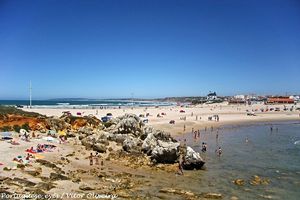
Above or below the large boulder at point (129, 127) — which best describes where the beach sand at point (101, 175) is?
below

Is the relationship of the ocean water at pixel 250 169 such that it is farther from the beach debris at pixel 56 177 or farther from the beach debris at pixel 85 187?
the beach debris at pixel 56 177

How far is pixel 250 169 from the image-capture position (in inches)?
971

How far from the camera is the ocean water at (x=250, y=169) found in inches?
736

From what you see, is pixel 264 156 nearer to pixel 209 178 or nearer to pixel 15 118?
pixel 209 178

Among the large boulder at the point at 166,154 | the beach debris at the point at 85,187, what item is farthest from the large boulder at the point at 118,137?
the beach debris at the point at 85,187

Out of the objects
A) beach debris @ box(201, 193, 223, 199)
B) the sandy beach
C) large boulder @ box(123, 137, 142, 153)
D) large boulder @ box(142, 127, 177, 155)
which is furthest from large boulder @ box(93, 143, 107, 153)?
the sandy beach

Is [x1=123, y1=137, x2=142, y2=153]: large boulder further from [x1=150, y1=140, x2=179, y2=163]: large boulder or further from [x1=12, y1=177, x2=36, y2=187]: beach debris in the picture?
[x1=12, y1=177, x2=36, y2=187]: beach debris

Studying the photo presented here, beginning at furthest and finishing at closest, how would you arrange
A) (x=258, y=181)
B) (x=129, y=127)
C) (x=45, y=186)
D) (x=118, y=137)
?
(x=129, y=127) < (x=118, y=137) < (x=258, y=181) < (x=45, y=186)

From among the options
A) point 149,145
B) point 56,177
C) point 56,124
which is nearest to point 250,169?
point 149,145

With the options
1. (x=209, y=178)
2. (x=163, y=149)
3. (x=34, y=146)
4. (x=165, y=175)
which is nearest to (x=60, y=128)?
(x=34, y=146)

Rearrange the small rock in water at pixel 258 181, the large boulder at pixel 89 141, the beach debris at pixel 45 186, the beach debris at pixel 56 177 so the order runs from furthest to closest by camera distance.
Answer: the large boulder at pixel 89 141, the small rock in water at pixel 258 181, the beach debris at pixel 56 177, the beach debris at pixel 45 186

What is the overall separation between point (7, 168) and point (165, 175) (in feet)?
32.5

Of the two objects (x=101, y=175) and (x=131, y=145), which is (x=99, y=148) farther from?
(x=101, y=175)

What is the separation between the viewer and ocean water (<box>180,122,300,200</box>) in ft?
61.3
